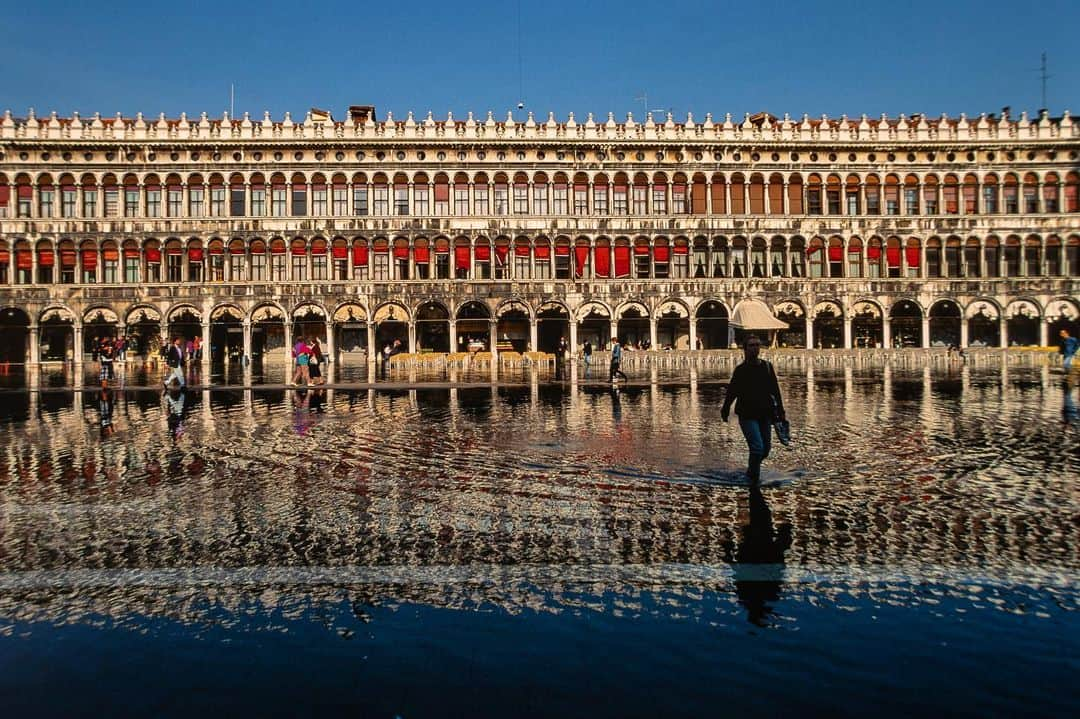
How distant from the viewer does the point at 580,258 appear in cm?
5169

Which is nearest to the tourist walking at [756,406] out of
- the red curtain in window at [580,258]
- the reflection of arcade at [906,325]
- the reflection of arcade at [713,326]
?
the red curtain in window at [580,258]

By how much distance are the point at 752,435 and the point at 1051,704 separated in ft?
16.3

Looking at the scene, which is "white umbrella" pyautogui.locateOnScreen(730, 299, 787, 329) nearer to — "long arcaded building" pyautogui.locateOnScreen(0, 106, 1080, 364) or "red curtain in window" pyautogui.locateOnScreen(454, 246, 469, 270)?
"long arcaded building" pyautogui.locateOnScreen(0, 106, 1080, 364)

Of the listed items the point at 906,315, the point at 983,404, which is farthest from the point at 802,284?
the point at 983,404

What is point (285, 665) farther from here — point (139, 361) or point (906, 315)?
point (906, 315)

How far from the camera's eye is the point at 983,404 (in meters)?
17.0

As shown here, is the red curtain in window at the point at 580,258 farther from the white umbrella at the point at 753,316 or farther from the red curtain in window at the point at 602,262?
the white umbrella at the point at 753,316

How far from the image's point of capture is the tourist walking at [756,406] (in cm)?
842

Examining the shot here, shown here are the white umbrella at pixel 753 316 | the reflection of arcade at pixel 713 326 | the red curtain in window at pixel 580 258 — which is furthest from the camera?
the reflection of arcade at pixel 713 326

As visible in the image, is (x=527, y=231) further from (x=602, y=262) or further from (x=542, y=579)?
(x=542, y=579)

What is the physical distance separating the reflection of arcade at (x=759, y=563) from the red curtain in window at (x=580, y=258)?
44.9m

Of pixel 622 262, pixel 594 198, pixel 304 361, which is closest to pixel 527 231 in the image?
pixel 594 198

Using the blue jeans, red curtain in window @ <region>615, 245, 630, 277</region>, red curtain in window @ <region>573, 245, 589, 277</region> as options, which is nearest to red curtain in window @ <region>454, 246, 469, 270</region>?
red curtain in window @ <region>573, 245, 589, 277</region>

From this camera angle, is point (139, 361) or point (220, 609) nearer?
point (220, 609)
